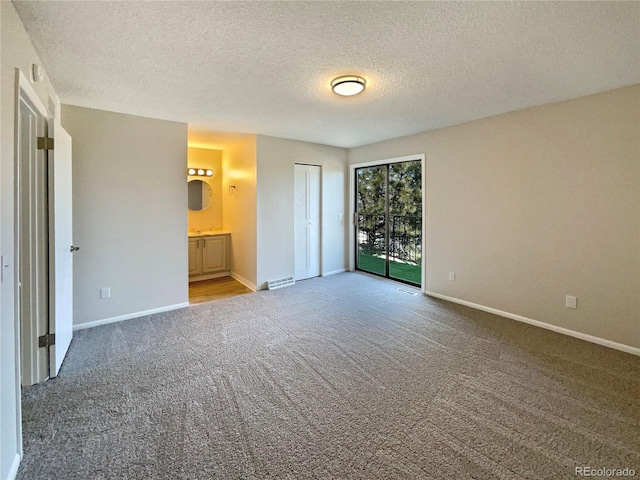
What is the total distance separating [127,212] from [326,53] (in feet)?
9.53

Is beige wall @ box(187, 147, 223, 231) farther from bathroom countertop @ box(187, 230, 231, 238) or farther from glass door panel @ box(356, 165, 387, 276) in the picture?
glass door panel @ box(356, 165, 387, 276)

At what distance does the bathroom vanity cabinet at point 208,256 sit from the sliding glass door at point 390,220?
258 cm

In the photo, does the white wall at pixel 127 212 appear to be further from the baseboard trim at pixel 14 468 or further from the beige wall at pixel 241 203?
the baseboard trim at pixel 14 468

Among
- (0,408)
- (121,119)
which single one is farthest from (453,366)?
(121,119)

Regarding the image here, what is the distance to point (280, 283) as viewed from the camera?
5.09 metres

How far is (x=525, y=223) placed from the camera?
3562mm

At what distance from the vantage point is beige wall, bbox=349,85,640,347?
9.46ft

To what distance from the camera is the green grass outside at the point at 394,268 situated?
5387 mm

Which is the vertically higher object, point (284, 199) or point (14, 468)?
point (284, 199)

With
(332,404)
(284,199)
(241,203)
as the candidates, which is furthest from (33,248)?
(284,199)

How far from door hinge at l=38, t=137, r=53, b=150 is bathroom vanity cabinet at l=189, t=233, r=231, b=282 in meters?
3.09

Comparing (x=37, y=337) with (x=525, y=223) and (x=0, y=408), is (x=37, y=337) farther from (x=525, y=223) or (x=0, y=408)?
(x=525, y=223)

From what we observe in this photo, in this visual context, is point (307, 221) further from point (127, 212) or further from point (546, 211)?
point (546, 211)

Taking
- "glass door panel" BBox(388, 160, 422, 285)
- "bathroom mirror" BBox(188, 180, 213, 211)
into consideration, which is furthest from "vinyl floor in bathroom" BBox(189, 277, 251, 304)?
"glass door panel" BBox(388, 160, 422, 285)
